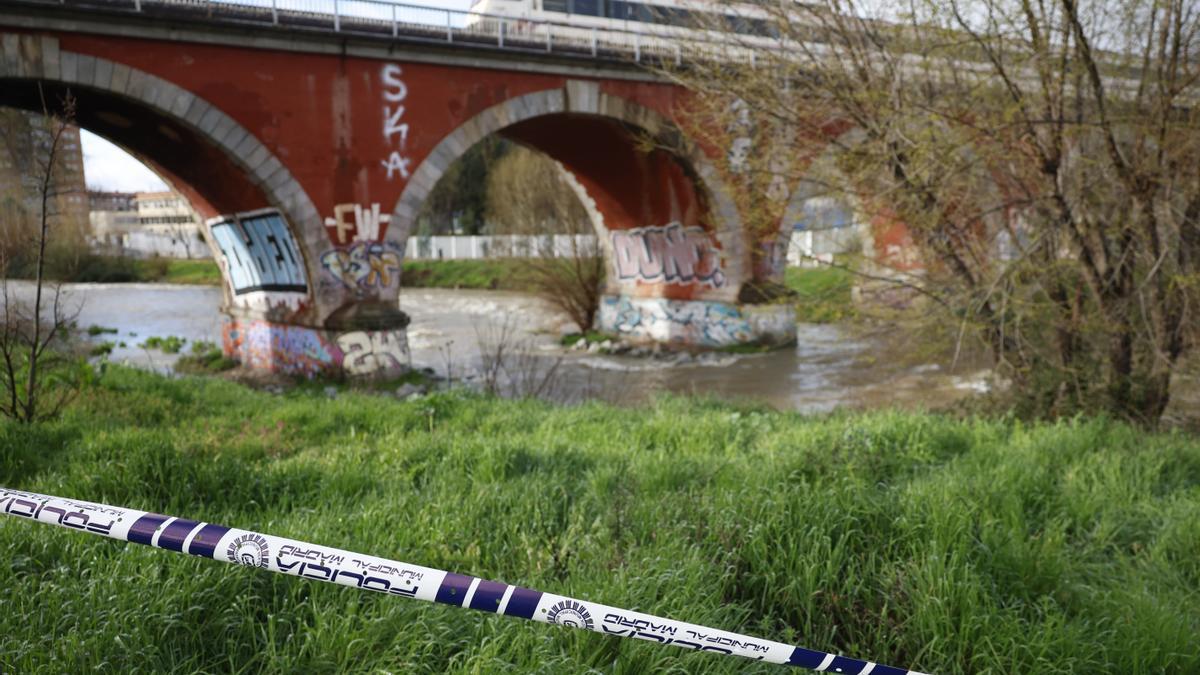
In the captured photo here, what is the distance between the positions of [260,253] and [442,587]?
12337 mm

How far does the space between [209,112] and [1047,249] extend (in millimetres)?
10062

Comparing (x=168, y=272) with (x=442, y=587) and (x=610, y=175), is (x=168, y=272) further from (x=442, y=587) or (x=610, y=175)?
(x=442, y=587)

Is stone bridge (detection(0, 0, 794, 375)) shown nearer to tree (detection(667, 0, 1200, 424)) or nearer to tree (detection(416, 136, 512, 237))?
tree (detection(667, 0, 1200, 424))

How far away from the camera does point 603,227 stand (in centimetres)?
1905

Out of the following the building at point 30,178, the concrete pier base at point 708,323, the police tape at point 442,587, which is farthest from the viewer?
the concrete pier base at point 708,323

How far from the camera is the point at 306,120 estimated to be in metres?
11.6

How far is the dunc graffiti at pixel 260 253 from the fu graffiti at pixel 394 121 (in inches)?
73.9

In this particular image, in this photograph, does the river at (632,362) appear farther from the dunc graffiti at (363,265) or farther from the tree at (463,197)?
the tree at (463,197)

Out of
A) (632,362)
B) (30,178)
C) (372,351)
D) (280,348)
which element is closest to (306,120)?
(372,351)

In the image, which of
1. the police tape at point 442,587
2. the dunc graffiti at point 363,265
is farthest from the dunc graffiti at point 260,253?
the police tape at point 442,587

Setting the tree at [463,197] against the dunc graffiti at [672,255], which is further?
the tree at [463,197]

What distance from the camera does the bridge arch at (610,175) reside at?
1303 centimetres

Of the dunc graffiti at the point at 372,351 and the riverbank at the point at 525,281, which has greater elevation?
the riverbank at the point at 525,281

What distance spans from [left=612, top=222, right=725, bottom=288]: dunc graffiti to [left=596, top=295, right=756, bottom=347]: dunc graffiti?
53 cm
